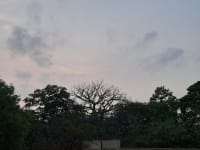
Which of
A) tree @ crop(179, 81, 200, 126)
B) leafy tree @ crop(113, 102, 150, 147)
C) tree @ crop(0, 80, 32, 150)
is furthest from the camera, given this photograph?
leafy tree @ crop(113, 102, 150, 147)

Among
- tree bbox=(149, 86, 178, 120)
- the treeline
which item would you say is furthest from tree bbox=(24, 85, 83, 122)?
tree bbox=(149, 86, 178, 120)

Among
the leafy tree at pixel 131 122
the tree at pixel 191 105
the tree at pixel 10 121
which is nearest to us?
the tree at pixel 10 121

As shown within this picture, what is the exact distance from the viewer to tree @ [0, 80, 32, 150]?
48772 mm

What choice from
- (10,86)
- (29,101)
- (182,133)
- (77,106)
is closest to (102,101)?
(77,106)

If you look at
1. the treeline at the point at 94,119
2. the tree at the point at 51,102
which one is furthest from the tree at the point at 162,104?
the tree at the point at 51,102

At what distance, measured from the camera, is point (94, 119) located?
8475 cm

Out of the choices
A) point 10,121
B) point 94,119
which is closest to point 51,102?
point 94,119

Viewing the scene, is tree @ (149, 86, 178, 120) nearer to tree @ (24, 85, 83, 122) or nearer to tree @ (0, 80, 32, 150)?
tree @ (24, 85, 83, 122)

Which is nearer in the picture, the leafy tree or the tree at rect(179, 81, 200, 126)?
the tree at rect(179, 81, 200, 126)

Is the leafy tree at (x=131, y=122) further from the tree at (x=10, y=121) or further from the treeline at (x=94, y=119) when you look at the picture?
the tree at (x=10, y=121)

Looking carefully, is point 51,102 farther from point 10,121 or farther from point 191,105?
point 10,121

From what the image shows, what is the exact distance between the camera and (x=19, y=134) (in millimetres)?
50469

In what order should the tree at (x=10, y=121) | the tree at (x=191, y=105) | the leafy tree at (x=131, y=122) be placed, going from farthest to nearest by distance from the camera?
the leafy tree at (x=131, y=122), the tree at (x=191, y=105), the tree at (x=10, y=121)

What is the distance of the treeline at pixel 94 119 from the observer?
169 feet
